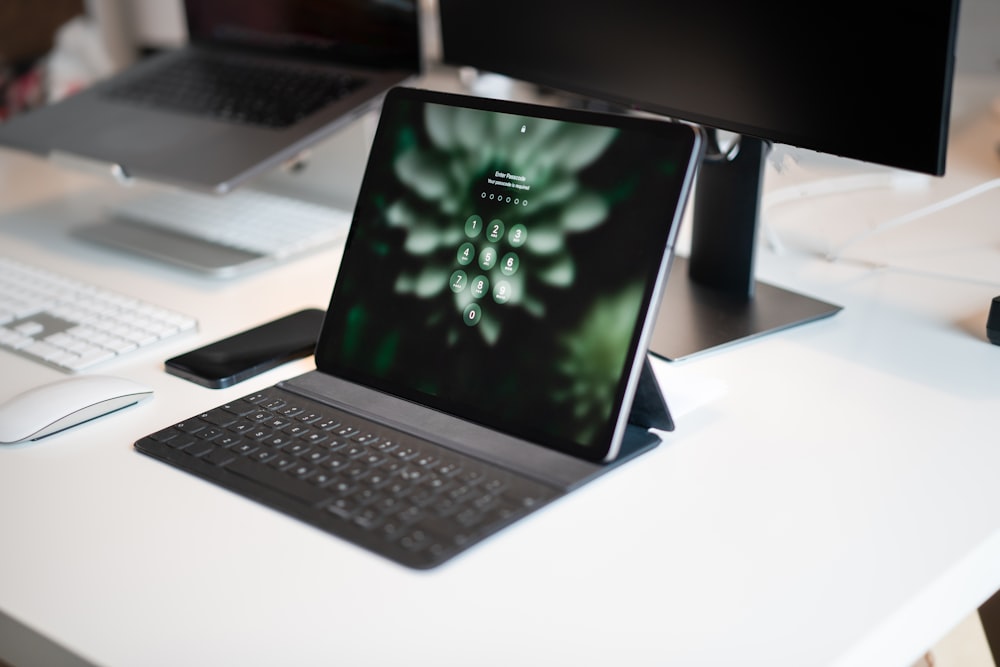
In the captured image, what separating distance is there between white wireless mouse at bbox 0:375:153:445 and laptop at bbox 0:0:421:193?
33 centimetres

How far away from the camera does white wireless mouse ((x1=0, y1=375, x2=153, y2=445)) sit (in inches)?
28.8

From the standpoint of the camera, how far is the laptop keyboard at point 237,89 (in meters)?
1.18

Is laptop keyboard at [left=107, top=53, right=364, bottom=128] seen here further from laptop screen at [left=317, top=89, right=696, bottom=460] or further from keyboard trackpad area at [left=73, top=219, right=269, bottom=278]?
laptop screen at [left=317, top=89, right=696, bottom=460]

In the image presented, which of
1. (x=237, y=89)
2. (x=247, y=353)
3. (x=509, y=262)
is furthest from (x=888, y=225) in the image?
(x=237, y=89)

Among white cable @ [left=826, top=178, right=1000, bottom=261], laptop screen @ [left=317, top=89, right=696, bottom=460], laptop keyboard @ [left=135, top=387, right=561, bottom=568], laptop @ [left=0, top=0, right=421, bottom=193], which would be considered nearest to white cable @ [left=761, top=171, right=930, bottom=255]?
white cable @ [left=826, top=178, right=1000, bottom=261]

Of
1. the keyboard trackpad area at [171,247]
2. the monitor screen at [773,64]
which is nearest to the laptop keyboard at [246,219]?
the keyboard trackpad area at [171,247]

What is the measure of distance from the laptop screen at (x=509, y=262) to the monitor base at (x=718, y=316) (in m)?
0.18

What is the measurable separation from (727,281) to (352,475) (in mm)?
443

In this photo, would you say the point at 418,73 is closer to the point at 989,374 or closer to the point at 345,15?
the point at 345,15

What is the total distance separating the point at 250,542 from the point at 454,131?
0.33 meters

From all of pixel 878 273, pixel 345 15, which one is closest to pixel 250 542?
pixel 878 273

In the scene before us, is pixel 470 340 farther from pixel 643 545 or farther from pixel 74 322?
pixel 74 322

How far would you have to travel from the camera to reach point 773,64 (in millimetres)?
784

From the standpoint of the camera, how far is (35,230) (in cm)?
123
